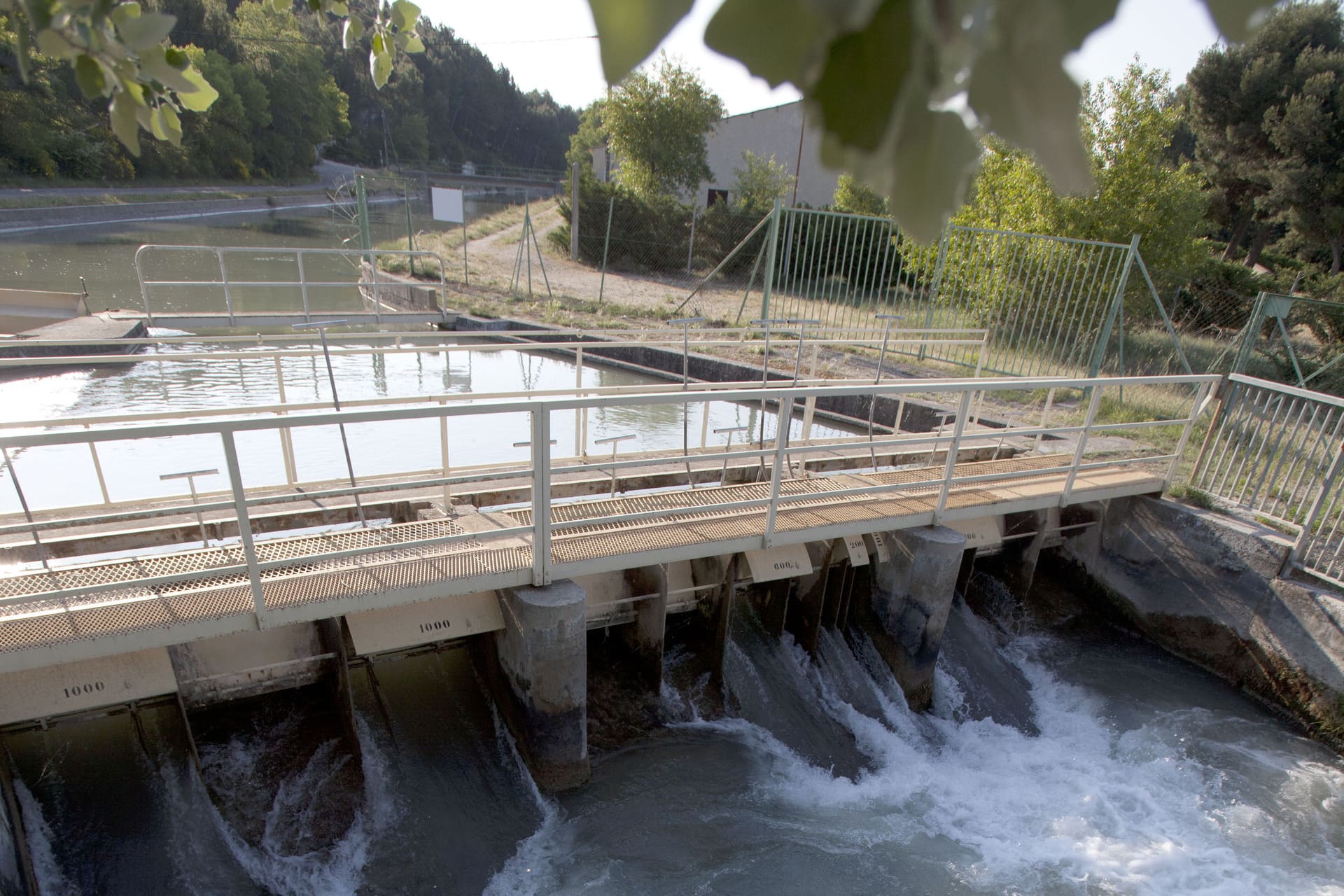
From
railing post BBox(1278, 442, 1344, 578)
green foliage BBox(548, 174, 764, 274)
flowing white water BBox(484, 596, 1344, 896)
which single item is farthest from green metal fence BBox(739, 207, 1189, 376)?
green foliage BBox(548, 174, 764, 274)

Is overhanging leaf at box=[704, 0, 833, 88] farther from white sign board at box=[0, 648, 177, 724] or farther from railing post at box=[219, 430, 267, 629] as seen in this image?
white sign board at box=[0, 648, 177, 724]

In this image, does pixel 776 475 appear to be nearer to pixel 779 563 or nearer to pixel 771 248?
pixel 779 563

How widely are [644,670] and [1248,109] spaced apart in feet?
79.5

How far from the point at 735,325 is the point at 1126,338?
656 centimetres

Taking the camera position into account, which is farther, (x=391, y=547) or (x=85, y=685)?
(x=391, y=547)

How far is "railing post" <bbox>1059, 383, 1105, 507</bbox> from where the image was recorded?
5.76 metres

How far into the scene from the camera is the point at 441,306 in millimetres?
13836

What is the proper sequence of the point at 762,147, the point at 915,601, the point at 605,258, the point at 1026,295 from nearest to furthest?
1. the point at 915,601
2. the point at 1026,295
3. the point at 605,258
4. the point at 762,147

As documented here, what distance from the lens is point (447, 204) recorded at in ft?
52.0

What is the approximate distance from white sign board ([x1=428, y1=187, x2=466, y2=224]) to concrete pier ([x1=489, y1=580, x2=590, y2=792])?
13.2 m

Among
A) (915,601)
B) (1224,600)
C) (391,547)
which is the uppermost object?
(391,547)

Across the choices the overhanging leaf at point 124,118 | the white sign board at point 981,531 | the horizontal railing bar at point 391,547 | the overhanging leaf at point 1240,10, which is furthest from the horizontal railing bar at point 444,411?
the overhanging leaf at point 1240,10

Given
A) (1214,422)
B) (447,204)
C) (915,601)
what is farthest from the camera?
(447,204)

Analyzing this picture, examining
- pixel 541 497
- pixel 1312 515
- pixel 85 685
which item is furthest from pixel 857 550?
pixel 85 685
